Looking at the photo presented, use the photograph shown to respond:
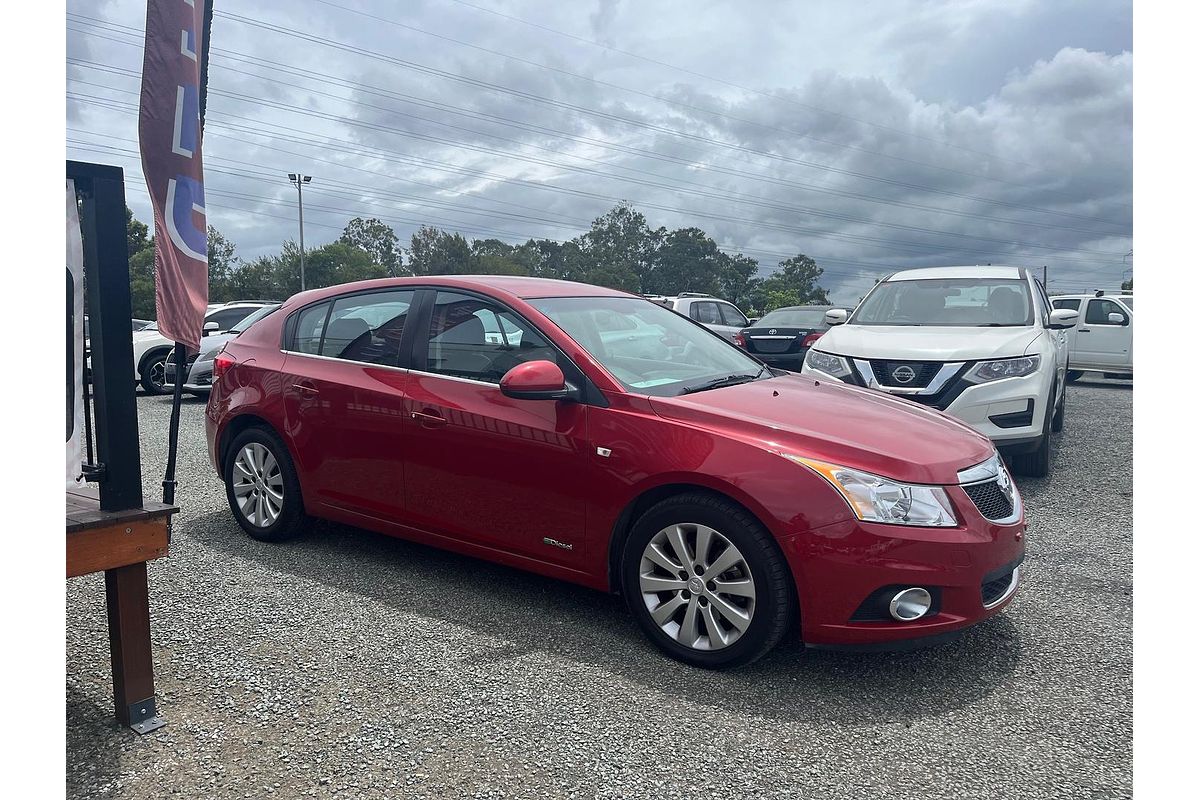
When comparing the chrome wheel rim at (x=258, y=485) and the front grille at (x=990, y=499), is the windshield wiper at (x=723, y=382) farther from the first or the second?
the chrome wheel rim at (x=258, y=485)

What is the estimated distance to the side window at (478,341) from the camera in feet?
13.0

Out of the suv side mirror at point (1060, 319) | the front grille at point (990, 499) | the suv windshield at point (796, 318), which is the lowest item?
the front grille at point (990, 499)

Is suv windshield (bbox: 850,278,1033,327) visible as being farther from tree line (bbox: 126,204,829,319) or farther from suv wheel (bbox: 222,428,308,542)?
tree line (bbox: 126,204,829,319)

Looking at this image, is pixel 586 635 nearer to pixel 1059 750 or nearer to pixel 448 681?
pixel 448 681

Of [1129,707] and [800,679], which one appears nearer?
[1129,707]

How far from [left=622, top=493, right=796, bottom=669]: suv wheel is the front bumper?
112mm

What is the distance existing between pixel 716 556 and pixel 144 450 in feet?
23.6

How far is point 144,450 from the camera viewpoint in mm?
8422

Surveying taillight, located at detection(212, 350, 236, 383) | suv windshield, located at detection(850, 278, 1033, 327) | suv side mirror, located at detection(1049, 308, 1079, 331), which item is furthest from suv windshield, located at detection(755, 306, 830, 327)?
taillight, located at detection(212, 350, 236, 383)

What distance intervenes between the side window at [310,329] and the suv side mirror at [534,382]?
1.71 m

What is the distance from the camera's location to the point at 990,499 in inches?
134

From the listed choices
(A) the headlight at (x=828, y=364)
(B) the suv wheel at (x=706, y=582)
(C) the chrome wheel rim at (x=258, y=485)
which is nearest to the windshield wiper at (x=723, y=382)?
(B) the suv wheel at (x=706, y=582)

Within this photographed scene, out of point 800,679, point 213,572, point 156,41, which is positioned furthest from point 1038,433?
point 156,41

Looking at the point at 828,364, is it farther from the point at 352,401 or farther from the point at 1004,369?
the point at 352,401
